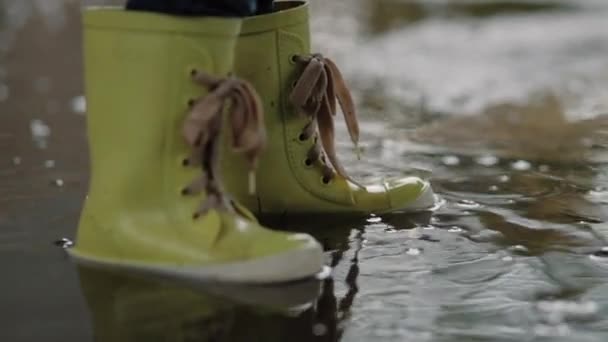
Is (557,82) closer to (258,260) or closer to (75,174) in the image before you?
(75,174)

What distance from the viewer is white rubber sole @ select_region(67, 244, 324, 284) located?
979 mm

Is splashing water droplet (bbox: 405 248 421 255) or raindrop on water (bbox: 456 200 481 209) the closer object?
splashing water droplet (bbox: 405 248 421 255)

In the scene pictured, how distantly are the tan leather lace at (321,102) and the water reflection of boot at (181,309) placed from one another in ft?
0.85

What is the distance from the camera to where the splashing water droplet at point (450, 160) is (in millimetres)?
1572

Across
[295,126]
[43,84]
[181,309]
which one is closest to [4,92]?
[43,84]

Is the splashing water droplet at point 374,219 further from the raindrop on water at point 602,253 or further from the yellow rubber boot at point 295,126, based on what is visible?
the raindrop on water at point 602,253

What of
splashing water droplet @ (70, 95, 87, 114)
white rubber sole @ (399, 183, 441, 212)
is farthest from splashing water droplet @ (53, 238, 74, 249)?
splashing water droplet @ (70, 95, 87, 114)

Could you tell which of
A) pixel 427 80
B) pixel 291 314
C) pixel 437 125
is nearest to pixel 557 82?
pixel 427 80

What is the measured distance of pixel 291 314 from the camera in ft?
3.01

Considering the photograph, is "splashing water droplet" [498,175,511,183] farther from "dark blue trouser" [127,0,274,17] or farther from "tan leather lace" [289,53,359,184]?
"dark blue trouser" [127,0,274,17]

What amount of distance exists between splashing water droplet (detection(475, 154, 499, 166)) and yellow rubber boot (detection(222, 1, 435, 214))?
0.33 m

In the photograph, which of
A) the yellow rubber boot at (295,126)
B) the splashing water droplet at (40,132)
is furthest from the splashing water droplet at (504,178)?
the splashing water droplet at (40,132)

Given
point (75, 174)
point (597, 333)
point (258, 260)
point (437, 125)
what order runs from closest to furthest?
point (597, 333) < point (258, 260) < point (75, 174) < point (437, 125)

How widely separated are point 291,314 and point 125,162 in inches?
10.1
